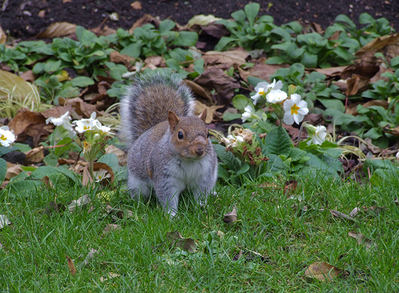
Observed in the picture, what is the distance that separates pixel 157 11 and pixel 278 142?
9.58ft

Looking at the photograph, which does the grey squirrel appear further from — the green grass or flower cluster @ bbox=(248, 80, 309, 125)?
flower cluster @ bbox=(248, 80, 309, 125)

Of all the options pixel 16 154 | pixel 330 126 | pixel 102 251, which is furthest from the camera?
pixel 330 126

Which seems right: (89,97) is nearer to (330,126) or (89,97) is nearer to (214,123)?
(214,123)

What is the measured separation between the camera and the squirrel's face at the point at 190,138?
2.82 m

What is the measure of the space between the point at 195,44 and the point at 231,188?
242cm

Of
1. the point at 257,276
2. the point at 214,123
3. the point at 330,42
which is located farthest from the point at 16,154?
the point at 330,42

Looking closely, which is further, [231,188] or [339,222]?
[231,188]

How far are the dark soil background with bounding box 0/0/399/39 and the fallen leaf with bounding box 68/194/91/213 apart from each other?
3093mm

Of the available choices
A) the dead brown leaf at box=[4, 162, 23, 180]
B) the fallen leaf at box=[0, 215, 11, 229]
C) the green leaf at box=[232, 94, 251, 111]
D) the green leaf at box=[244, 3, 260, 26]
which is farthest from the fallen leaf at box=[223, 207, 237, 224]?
the green leaf at box=[244, 3, 260, 26]

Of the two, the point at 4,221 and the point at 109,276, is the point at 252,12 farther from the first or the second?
the point at 109,276

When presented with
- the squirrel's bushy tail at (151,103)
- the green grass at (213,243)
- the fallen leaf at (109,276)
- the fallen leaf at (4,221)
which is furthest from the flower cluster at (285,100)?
the fallen leaf at (4,221)

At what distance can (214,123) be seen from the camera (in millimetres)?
4387

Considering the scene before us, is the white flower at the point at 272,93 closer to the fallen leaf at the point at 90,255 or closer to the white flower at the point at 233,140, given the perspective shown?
the white flower at the point at 233,140

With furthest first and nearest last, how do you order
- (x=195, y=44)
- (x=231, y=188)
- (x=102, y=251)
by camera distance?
1. (x=195, y=44)
2. (x=231, y=188)
3. (x=102, y=251)
